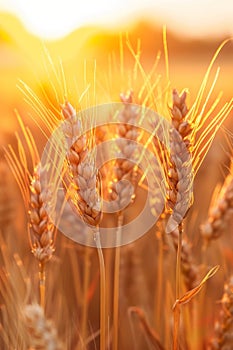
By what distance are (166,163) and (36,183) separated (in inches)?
13.2

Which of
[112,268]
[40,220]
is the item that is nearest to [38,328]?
[40,220]

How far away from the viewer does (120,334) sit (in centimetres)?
228

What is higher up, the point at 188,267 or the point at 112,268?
the point at 188,267

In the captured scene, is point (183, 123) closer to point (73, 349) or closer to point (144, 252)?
point (73, 349)

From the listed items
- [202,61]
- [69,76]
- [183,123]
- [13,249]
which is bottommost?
[13,249]

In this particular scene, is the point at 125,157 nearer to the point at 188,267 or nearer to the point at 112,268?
the point at 188,267

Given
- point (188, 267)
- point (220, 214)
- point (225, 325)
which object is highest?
point (220, 214)

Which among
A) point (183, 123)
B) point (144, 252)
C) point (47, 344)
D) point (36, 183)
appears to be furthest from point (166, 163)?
point (144, 252)

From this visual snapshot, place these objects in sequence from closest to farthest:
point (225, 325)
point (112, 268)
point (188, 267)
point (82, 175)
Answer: point (82, 175) < point (225, 325) < point (188, 267) < point (112, 268)

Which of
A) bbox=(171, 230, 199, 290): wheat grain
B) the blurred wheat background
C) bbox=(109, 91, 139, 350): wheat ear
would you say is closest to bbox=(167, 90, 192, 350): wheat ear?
the blurred wheat background

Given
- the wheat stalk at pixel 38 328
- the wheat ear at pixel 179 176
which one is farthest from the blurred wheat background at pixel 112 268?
the wheat ear at pixel 179 176

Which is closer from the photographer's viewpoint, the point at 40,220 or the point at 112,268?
the point at 40,220

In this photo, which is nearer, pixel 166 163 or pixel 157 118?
pixel 166 163

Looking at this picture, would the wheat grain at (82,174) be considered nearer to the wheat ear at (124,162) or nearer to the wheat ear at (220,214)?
the wheat ear at (124,162)
